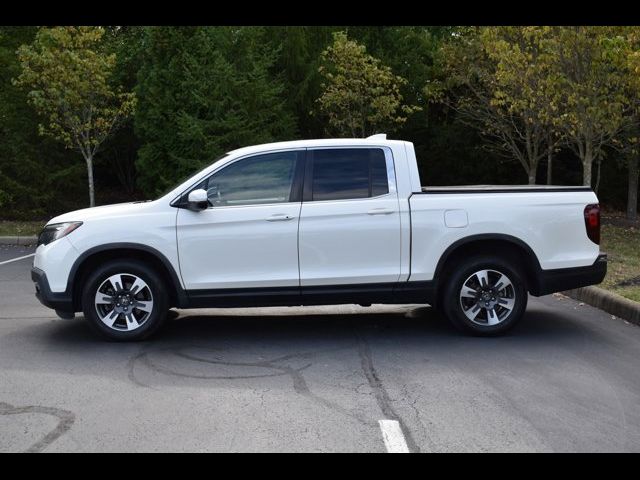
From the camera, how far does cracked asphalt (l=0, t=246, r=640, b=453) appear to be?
451 centimetres

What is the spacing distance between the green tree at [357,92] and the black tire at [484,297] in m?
11.9

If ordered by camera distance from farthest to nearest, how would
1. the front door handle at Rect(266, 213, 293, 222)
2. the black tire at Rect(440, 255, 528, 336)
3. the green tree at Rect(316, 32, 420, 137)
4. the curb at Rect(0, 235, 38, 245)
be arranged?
the green tree at Rect(316, 32, 420, 137)
the curb at Rect(0, 235, 38, 245)
the black tire at Rect(440, 255, 528, 336)
the front door handle at Rect(266, 213, 293, 222)

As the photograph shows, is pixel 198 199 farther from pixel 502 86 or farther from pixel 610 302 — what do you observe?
pixel 502 86

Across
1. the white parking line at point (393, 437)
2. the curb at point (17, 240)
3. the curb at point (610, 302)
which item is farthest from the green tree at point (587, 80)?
the curb at point (17, 240)

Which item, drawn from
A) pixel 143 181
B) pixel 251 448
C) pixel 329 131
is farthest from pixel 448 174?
pixel 251 448

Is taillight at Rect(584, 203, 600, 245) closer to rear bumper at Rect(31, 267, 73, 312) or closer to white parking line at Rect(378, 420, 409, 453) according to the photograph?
white parking line at Rect(378, 420, 409, 453)

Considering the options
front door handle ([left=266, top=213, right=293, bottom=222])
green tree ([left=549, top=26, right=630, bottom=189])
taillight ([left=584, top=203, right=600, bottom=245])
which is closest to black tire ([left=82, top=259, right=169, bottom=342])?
front door handle ([left=266, top=213, right=293, bottom=222])

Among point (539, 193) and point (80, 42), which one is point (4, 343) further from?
point (80, 42)

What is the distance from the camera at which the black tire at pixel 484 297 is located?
7.12m

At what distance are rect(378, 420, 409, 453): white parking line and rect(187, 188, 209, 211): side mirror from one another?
115 inches

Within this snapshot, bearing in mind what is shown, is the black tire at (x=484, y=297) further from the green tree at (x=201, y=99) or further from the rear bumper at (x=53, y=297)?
the green tree at (x=201, y=99)

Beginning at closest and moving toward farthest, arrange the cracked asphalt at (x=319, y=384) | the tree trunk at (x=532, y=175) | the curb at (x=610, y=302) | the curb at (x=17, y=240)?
the cracked asphalt at (x=319, y=384)
the curb at (x=610, y=302)
the curb at (x=17, y=240)
the tree trunk at (x=532, y=175)

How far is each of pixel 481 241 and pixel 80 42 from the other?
12798 millimetres
